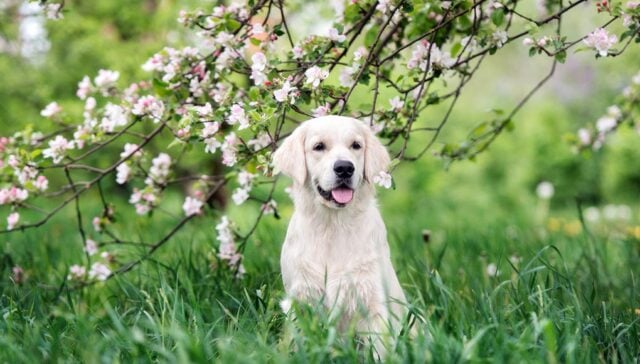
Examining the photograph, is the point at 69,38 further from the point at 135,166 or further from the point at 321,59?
the point at 321,59

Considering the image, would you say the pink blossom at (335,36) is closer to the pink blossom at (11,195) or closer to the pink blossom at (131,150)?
the pink blossom at (131,150)

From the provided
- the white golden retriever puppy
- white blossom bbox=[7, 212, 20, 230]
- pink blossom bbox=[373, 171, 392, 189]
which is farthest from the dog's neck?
white blossom bbox=[7, 212, 20, 230]

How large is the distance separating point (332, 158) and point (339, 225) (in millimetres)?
274

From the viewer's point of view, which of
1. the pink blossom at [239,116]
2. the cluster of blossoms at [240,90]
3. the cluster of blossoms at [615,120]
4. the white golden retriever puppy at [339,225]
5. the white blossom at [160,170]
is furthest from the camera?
the cluster of blossoms at [615,120]

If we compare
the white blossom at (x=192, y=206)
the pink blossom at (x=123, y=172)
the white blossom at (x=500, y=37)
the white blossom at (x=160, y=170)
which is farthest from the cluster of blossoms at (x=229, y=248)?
the white blossom at (x=500, y=37)

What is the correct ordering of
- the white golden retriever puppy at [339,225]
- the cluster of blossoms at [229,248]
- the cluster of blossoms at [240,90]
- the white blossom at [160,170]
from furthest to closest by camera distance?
the white blossom at [160,170]
the cluster of blossoms at [229,248]
the cluster of blossoms at [240,90]
the white golden retriever puppy at [339,225]

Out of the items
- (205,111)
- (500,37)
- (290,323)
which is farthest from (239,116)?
(500,37)

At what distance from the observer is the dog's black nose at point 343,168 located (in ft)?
9.78

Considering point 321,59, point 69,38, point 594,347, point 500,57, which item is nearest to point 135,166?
point 321,59

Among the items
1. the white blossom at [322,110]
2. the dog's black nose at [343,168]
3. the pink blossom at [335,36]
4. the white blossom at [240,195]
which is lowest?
the white blossom at [240,195]

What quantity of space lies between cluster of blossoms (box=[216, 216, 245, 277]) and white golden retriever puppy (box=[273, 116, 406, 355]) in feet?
2.41

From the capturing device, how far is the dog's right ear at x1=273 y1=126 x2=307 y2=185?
10.3 ft

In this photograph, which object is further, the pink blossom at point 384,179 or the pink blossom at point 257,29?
the pink blossom at point 257,29

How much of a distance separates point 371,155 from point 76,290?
70.6 inches
